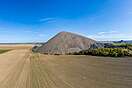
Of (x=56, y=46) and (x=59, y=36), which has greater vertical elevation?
(x=59, y=36)

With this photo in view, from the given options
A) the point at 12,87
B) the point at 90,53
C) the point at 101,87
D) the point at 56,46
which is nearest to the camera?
the point at 101,87

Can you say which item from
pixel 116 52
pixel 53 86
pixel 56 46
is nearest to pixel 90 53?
pixel 116 52

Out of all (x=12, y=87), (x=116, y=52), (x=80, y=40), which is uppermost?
(x=80, y=40)

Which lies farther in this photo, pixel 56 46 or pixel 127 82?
pixel 56 46

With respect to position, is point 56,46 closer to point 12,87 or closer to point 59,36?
point 59,36

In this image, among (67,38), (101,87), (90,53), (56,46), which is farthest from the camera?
(67,38)

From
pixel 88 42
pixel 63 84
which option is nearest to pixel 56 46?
pixel 88 42

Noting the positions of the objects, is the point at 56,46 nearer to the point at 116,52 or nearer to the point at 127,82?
the point at 116,52

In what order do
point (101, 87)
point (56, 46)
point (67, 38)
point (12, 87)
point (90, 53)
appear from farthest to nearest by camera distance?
1. point (67, 38)
2. point (56, 46)
3. point (90, 53)
4. point (12, 87)
5. point (101, 87)

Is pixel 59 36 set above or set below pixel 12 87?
above

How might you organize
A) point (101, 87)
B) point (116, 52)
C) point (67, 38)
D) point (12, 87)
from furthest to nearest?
point (67, 38)
point (116, 52)
point (12, 87)
point (101, 87)
